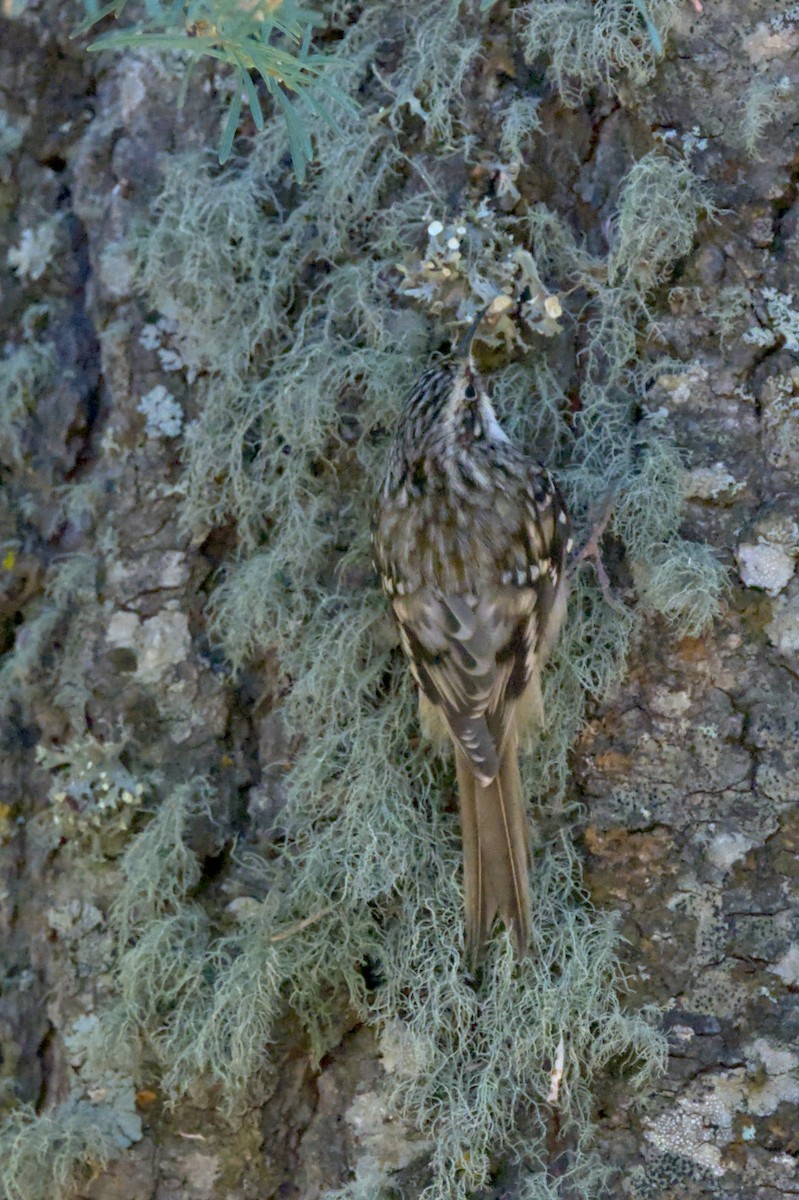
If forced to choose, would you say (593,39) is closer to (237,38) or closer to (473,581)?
(237,38)

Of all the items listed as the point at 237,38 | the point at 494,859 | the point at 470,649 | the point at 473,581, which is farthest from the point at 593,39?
the point at 494,859

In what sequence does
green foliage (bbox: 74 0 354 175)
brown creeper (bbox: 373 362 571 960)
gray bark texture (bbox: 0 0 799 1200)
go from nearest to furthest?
1. green foliage (bbox: 74 0 354 175)
2. gray bark texture (bbox: 0 0 799 1200)
3. brown creeper (bbox: 373 362 571 960)

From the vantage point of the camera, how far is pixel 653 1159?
76.6 inches

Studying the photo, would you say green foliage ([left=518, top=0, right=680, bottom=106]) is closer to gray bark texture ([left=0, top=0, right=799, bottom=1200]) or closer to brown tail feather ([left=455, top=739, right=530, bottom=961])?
gray bark texture ([left=0, top=0, right=799, bottom=1200])

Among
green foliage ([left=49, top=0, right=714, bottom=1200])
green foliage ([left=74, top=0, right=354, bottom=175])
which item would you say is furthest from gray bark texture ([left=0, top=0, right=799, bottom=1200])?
green foliage ([left=74, top=0, right=354, bottom=175])

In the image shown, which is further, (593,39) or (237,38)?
(593,39)

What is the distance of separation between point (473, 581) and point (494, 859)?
0.52 m

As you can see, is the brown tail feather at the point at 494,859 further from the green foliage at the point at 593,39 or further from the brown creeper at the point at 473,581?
the green foliage at the point at 593,39

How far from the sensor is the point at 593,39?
2.19 meters

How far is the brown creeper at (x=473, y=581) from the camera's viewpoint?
2.12m

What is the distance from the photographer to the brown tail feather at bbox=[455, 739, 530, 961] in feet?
6.83

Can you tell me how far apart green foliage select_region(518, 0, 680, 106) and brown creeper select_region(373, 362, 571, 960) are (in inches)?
22.1

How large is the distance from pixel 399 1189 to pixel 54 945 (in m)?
0.75

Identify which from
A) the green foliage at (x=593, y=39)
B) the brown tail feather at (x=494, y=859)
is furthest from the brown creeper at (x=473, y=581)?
the green foliage at (x=593, y=39)
